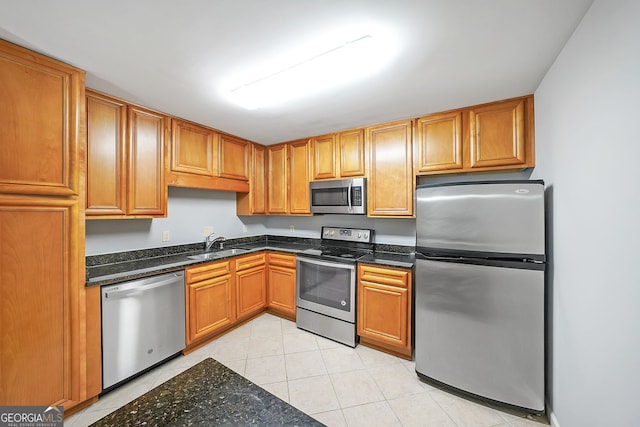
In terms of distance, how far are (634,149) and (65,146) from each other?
2.85 m

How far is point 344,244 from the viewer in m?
3.20

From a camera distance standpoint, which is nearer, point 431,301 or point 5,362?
point 5,362

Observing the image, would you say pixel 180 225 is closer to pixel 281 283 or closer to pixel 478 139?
pixel 281 283

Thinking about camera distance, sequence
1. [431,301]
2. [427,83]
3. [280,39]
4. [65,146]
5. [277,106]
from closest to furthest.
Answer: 1. [280,39]
2. [65,146]
3. [427,83]
4. [431,301]
5. [277,106]

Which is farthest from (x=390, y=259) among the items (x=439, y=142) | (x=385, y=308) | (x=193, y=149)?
(x=193, y=149)

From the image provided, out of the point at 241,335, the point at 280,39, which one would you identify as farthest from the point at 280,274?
the point at 280,39

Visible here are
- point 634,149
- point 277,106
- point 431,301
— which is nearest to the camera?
point 634,149

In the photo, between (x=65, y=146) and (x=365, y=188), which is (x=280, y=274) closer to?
(x=365, y=188)

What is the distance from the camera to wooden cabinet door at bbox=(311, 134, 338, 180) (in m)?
2.91

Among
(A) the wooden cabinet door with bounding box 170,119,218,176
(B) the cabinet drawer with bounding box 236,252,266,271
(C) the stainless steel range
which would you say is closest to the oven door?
(C) the stainless steel range

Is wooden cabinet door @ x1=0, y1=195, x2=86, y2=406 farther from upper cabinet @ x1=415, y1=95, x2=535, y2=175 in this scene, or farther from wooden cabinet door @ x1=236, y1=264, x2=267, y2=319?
upper cabinet @ x1=415, y1=95, x2=535, y2=175

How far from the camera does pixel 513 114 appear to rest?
2014 millimetres

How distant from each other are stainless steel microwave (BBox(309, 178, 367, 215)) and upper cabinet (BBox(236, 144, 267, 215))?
0.79 meters

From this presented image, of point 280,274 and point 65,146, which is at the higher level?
point 65,146
